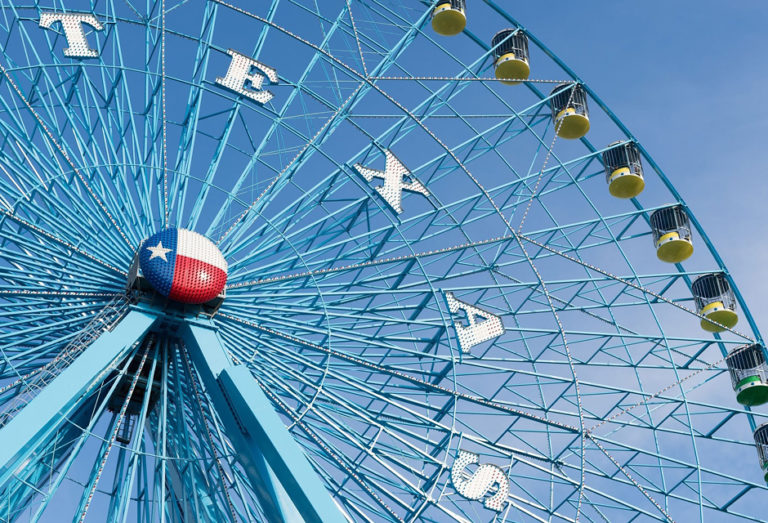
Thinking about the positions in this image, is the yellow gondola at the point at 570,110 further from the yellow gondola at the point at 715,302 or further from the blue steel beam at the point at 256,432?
the blue steel beam at the point at 256,432

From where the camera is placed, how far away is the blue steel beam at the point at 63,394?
49.4ft

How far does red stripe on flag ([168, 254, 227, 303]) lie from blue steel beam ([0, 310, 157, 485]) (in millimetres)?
549

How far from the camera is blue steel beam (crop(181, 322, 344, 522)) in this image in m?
15.9

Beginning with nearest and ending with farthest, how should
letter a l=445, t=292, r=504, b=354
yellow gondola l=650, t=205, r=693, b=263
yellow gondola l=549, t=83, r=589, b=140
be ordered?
letter a l=445, t=292, r=504, b=354
yellow gondola l=650, t=205, r=693, b=263
yellow gondola l=549, t=83, r=589, b=140

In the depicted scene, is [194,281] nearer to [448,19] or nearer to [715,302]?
[448,19]

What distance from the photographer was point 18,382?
17.0 metres

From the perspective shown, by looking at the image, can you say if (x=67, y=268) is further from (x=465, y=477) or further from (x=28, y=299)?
(x=465, y=477)

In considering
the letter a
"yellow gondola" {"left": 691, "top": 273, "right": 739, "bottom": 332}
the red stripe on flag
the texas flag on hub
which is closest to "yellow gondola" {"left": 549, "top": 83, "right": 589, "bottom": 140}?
"yellow gondola" {"left": 691, "top": 273, "right": 739, "bottom": 332}

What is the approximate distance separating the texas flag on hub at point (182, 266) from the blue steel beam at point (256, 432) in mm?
536

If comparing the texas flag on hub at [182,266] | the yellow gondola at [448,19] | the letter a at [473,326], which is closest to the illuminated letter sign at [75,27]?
the texas flag on hub at [182,266]

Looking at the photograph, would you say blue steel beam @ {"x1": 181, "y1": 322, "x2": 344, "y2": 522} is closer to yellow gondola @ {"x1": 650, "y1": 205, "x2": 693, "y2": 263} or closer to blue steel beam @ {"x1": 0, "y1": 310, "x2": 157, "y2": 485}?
blue steel beam @ {"x1": 0, "y1": 310, "x2": 157, "y2": 485}

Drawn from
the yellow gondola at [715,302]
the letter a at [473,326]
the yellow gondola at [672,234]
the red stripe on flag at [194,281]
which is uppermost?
the yellow gondola at [672,234]

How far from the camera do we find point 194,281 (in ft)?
58.5

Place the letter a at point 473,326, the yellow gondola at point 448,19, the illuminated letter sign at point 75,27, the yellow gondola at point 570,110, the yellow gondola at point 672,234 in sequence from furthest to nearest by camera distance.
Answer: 1. the yellow gondola at point 570,110
2. the yellow gondola at point 672,234
3. the yellow gondola at point 448,19
4. the letter a at point 473,326
5. the illuminated letter sign at point 75,27
